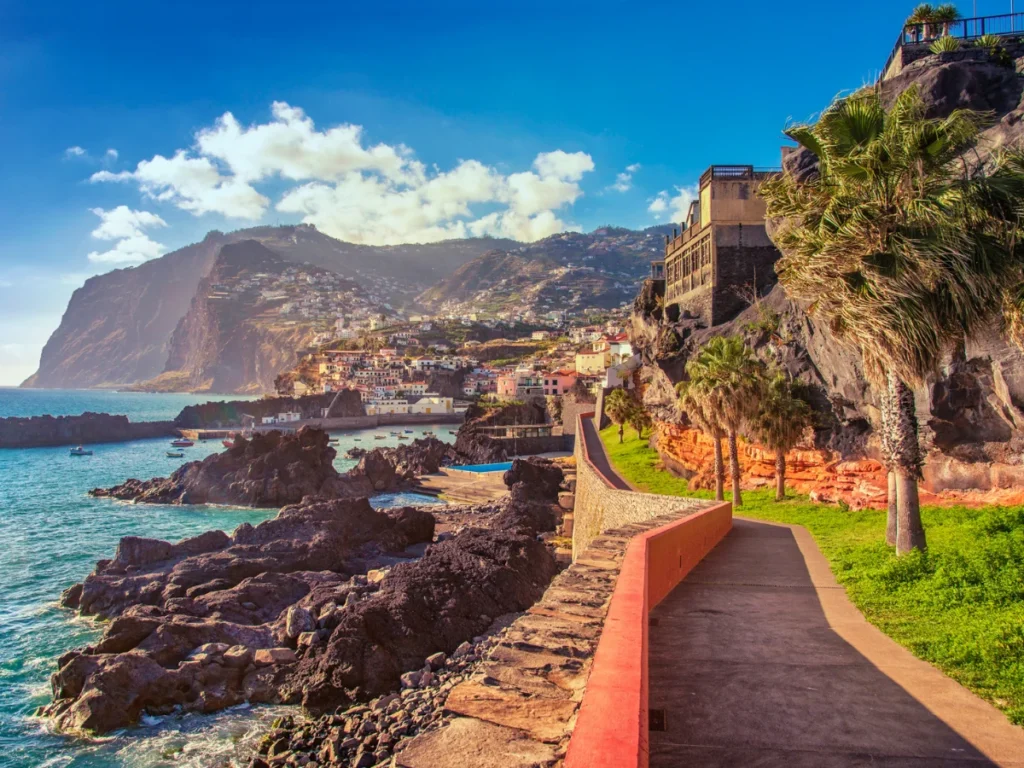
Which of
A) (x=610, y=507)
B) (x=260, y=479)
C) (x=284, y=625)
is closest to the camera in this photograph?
(x=284, y=625)

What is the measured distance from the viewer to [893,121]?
10.6 m

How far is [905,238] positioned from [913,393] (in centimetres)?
366

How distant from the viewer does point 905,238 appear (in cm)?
991

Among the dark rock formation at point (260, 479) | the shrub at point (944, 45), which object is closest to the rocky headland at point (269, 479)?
the dark rock formation at point (260, 479)

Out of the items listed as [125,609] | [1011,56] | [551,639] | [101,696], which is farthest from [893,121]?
[125,609]

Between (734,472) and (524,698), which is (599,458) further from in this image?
(524,698)

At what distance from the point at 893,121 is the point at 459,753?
1099 cm

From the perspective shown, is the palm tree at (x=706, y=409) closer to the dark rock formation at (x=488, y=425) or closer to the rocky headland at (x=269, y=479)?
the rocky headland at (x=269, y=479)

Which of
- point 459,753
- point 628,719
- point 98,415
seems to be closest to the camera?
point 628,719

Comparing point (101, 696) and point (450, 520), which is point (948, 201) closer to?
point (101, 696)

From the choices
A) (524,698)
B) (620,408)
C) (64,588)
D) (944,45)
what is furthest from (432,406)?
(524,698)

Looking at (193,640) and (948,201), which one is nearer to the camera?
(948,201)

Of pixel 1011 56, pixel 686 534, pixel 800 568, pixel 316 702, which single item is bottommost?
pixel 316 702

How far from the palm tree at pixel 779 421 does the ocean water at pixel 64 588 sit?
16755 millimetres
